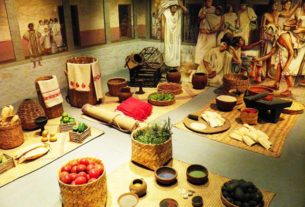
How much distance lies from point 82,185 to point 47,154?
147cm

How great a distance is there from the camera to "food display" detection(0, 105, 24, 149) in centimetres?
386

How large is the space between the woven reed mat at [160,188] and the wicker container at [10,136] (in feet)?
5.31

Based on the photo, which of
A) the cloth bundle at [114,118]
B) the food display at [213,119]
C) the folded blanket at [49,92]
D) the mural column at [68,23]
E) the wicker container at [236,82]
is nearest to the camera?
the cloth bundle at [114,118]

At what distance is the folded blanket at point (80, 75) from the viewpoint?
515cm

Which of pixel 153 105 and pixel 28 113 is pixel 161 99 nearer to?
pixel 153 105

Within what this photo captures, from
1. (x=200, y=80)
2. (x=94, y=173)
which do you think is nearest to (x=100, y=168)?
(x=94, y=173)

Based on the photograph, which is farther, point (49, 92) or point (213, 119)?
point (49, 92)

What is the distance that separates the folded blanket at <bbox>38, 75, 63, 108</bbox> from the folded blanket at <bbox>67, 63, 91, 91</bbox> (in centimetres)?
43

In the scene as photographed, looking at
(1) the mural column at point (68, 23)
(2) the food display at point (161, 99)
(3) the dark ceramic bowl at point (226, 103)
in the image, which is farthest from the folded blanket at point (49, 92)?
(3) the dark ceramic bowl at point (226, 103)

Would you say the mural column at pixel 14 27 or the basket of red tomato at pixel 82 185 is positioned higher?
the mural column at pixel 14 27

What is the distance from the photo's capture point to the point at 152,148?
129 inches

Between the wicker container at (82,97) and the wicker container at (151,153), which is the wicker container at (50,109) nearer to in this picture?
the wicker container at (82,97)

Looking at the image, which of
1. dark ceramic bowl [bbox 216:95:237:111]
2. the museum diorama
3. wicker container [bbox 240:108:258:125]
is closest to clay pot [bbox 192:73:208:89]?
the museum diorama

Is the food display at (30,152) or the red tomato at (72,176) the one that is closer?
the red tomato at (72,176)
